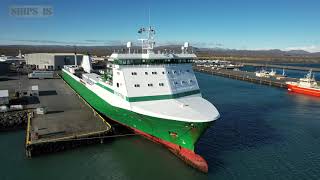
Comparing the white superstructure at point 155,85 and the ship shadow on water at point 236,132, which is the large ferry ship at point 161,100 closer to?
the white superstructure at point 155,85

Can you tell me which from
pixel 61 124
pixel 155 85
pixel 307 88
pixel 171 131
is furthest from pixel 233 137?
pixel 307 88

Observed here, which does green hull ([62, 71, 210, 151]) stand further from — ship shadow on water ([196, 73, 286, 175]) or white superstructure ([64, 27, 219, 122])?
ship shadow on water ([196, 73, 286, 175])

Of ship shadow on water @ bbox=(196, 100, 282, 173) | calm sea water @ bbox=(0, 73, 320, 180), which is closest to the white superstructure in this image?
ship shadow on water @ bbox=(196, 100, 282, 173)

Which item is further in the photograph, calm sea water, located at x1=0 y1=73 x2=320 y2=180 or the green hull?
calm sea water, located at x1=0 y1=73 x2=320 y2=180

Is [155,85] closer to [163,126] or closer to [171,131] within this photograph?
[163,126]

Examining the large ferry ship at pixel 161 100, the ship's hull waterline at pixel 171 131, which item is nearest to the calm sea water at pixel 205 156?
the ship's hull waterline at pixel 171 131

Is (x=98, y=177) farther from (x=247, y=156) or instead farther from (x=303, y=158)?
(x=303, y=158)

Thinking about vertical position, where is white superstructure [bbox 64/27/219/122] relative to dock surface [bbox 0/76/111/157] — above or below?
above

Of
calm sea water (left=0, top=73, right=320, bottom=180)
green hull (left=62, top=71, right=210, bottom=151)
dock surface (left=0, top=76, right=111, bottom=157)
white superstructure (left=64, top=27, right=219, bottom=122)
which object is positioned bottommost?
calm sea water (left=0, top=73, right=320, bottom=180)
